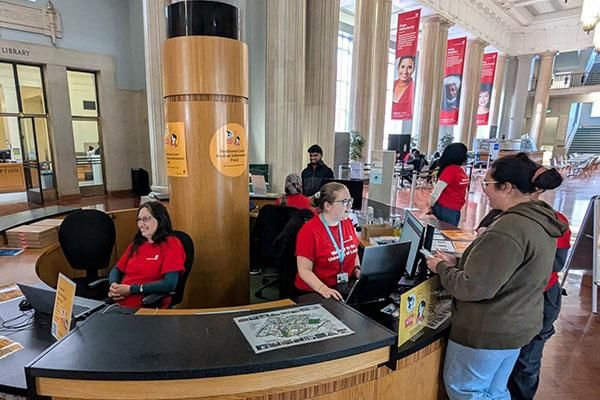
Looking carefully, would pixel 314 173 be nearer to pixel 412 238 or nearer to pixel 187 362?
pixel 412 238

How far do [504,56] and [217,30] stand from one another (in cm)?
2302

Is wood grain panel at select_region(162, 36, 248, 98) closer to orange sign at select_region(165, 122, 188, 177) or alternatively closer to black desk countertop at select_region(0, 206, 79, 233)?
orange sign at select_region(165, 122, 188, 177)

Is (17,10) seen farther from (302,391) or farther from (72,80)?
(302,391)

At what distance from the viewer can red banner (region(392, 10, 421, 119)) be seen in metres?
10.8

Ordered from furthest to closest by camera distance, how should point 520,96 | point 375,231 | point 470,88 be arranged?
1. point 520,96
2. point 470,88
3. point 375,231

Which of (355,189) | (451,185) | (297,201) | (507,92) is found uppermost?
(507,92)

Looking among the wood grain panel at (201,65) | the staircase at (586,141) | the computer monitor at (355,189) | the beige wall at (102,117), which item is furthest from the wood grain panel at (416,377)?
the staircase at (586,141)

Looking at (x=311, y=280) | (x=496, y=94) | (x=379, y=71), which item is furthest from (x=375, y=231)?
(x=496, y=94)

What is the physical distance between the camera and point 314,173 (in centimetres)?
497

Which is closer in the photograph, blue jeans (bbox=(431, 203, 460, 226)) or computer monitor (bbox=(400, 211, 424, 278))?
computer monitor (bbox=(400, 211, 424, 278))

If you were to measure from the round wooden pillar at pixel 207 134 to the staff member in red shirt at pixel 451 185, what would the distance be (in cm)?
217

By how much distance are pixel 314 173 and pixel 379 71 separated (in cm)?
816

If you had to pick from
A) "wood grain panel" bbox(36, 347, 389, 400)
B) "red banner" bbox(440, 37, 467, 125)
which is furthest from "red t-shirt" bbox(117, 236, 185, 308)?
"red banner" bbox(440, 37, 467, 125)

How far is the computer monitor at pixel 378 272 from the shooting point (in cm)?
156
